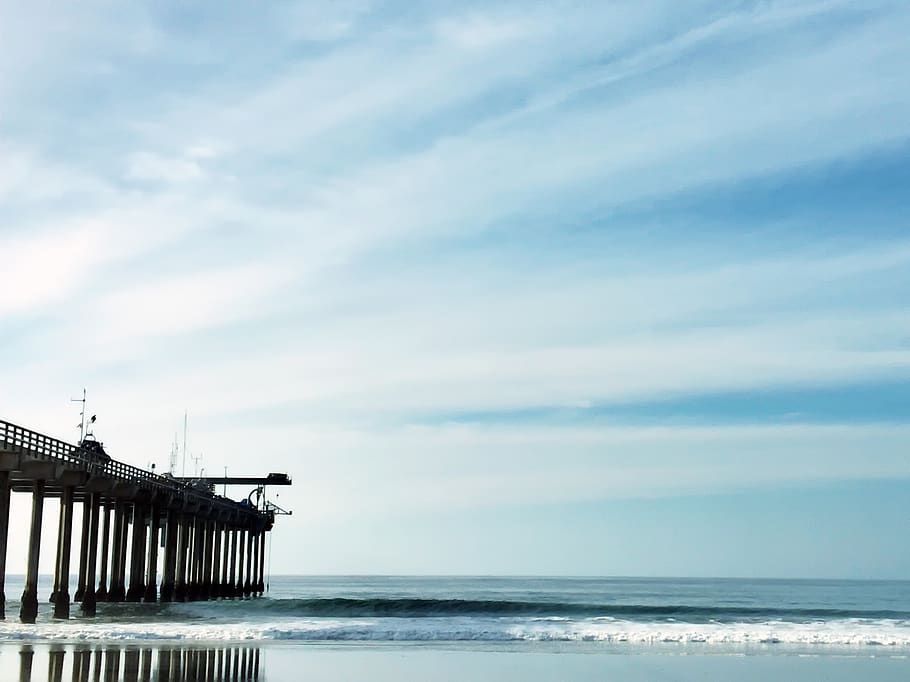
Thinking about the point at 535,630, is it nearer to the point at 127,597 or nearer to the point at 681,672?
the point at 681,672

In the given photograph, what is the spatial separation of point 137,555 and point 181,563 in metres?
5.36

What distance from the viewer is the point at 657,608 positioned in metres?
63.3

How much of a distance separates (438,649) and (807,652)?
1104 cm

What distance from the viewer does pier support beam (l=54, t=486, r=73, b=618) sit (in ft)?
115

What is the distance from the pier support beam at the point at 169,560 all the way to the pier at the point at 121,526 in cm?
5

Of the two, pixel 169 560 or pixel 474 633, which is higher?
pixel 169 560

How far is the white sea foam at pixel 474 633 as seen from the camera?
Result: 98.9ft

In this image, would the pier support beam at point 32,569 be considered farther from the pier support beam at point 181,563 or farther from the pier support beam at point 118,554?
the pier support beam at point 181,563

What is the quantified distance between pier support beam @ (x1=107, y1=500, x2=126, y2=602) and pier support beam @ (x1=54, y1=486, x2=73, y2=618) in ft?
31.0

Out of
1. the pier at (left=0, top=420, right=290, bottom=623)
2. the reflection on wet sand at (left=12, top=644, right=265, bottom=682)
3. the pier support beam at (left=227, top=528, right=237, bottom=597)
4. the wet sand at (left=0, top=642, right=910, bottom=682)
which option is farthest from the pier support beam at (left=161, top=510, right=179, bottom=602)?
the reflection on wet sand at (left=12, top=644, right=265, bottom=682)

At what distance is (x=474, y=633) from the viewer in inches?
1303

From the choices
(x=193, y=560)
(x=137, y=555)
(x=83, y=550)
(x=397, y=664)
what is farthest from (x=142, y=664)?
(x=193, y=560)

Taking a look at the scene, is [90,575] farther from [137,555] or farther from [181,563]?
[181,563]

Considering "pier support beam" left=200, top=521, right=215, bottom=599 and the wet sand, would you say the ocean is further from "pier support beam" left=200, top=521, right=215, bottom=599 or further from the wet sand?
"pier support beam" left=200, top=521, right=215, bottom=599
